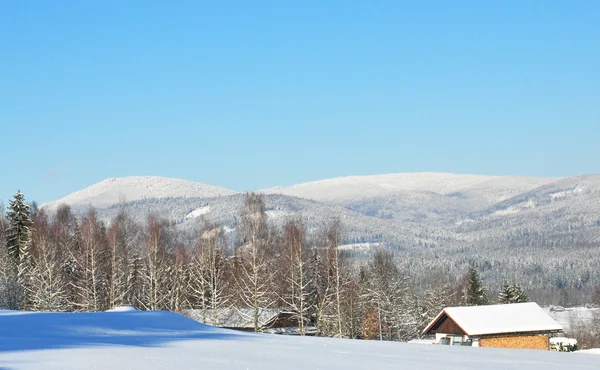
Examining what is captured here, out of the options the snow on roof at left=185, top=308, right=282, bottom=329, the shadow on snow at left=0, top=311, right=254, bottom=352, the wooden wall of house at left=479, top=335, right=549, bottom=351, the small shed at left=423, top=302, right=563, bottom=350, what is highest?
the shadow on snow at left=0, top=311, right=254, bottom=352

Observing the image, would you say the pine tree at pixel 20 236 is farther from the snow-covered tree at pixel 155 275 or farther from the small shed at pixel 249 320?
the small shed at pixel 249 320

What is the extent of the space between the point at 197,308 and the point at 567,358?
1450 inches

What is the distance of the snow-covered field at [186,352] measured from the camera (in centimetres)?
1097

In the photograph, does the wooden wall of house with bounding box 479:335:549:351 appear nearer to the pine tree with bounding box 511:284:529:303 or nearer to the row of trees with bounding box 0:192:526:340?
the row of trees with bounding box 0:192:526:340

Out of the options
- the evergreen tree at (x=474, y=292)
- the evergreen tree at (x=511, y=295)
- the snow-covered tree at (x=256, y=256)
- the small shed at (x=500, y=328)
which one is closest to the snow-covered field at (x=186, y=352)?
the snow-covered tree at (x=256, y=256)

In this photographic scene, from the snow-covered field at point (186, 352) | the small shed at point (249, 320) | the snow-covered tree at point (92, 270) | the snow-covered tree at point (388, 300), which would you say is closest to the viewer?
the snow-covered field at point (186, 352)

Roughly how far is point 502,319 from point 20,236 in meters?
30.8

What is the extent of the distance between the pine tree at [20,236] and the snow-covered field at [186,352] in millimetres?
29432

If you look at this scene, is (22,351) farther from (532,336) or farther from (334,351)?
(532,336)

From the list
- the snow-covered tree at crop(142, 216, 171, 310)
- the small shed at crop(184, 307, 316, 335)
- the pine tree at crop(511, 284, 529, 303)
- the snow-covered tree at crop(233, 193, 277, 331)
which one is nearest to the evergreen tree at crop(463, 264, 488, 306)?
the pine tree at crop(511, 284, 529, 303)

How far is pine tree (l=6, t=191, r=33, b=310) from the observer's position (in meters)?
45.9

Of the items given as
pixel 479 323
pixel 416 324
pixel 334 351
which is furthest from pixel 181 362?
pixel 416 324

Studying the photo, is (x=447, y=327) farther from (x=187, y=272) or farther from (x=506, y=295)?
(x=506, y=295)

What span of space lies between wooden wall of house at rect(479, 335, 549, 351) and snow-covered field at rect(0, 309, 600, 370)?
83.6 feet
